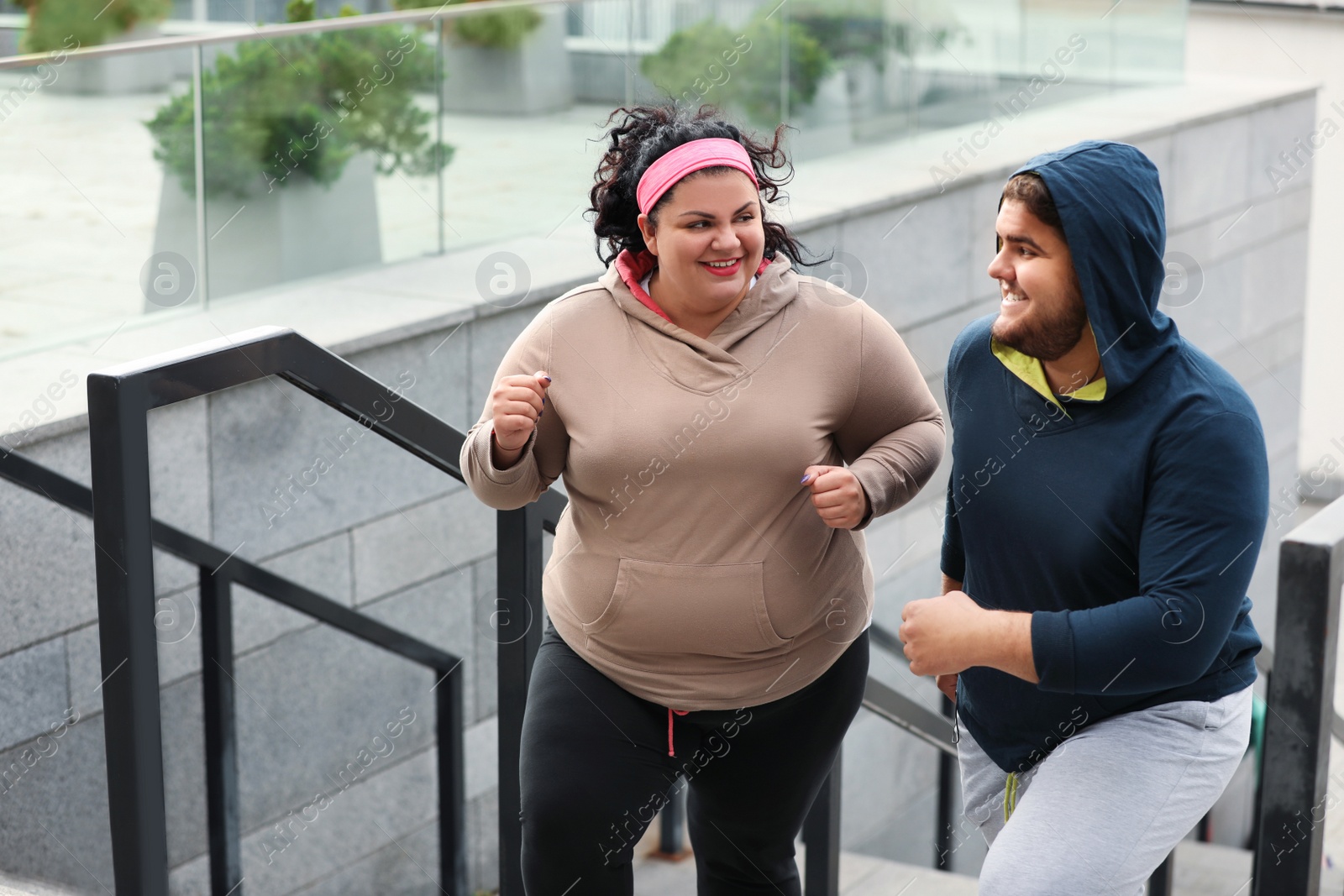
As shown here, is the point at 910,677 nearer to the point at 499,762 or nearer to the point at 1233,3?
the point at 499,762

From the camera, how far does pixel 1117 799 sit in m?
1.91

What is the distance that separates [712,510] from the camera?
222cm

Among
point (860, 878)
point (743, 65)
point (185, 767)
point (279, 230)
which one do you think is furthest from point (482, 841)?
point (743, 65)

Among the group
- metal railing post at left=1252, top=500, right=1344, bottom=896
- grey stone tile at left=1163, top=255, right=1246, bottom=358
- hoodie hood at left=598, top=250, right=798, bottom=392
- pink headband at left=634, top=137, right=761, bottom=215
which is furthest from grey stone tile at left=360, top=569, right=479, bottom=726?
grey stone tile at left=1163, top=255, right=1246, bottom=358

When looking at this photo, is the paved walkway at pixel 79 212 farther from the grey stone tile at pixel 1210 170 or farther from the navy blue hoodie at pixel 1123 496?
the grey stone tile at pixel 1210 170

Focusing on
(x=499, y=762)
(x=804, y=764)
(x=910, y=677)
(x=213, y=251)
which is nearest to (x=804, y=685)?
(x=804, y=764)

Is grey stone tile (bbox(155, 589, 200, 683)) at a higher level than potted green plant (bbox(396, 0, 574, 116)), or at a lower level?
lower

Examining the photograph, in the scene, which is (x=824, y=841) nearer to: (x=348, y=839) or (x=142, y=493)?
(x=142, y=493)

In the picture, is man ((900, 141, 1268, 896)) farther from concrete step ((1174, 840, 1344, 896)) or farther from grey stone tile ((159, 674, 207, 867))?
concrete step ((1174, 840, 1344, 896))

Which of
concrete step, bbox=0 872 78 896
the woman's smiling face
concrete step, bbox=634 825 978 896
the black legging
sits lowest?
concrete step, bbox=634 825 978 896

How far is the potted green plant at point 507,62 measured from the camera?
18.3 feet

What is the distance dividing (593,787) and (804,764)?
0.37 m

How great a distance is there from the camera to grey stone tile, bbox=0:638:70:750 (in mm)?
3576

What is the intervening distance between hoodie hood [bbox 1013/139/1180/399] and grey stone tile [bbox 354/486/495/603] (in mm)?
3193
